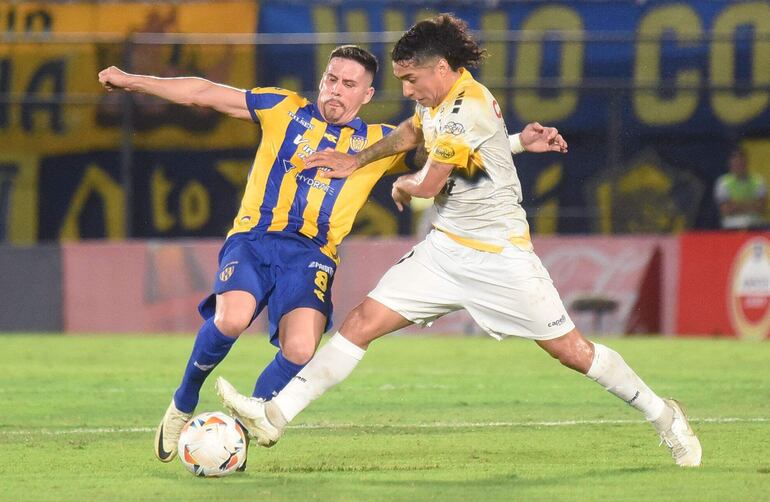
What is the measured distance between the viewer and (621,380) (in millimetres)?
6957

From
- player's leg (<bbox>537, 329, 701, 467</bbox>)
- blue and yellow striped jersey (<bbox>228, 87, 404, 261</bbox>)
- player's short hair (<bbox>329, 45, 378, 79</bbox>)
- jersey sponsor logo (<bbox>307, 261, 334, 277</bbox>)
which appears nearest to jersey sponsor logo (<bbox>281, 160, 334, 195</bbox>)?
blue and yellow striped jersey (<bbox>228, 87, 404, 261</bbox>)

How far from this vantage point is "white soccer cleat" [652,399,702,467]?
6945 millimetres

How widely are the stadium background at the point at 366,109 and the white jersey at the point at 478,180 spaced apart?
10.1 m

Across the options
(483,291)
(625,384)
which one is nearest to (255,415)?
(483,291)

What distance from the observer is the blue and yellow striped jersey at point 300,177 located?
25.1 feet

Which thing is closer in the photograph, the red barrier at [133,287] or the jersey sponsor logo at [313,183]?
the jersey sponsor logo at [313,183]

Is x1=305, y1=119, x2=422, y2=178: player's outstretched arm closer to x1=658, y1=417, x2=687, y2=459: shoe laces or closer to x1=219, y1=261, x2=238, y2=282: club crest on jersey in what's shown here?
x1=219, y1=261, x2=238, y2=282: club crest on jersey

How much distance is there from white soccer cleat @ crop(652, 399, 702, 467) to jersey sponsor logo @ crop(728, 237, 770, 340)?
8.85 meters

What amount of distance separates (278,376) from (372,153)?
123 centimetres

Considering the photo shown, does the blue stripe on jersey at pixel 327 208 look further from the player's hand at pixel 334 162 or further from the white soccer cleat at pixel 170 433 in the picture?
the white soccer cleat at pixel 170 433

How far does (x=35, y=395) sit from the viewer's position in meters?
10.6

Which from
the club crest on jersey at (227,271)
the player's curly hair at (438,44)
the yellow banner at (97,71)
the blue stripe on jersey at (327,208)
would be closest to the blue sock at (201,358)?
the club crest on jersey at (227,271)

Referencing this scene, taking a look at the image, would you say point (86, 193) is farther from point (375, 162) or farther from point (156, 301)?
point (375, 162)

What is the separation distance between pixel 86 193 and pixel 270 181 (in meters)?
12.0
